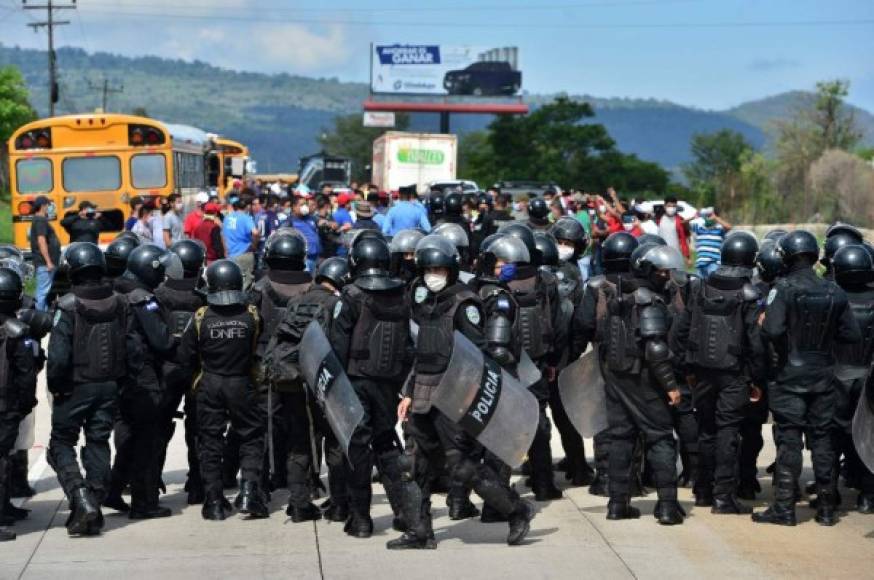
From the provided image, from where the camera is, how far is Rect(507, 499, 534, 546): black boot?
27.7 ft

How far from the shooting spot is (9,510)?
912 centimetres

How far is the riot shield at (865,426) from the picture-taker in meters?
8.77

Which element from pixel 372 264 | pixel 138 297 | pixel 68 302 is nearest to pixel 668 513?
pixel 372 264

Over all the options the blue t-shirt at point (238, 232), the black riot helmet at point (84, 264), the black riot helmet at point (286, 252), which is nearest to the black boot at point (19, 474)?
the black riot helmet at point (84, 264)

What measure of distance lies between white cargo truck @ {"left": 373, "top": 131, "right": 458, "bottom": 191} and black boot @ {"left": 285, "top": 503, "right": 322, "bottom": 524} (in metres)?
35.7

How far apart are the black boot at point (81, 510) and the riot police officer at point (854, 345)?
4.73 m

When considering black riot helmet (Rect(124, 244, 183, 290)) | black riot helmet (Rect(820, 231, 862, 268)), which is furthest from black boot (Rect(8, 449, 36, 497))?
black riot helmet (Rect(820, 231, 862, 268))

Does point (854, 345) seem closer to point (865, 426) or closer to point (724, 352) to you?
point (865, 426)

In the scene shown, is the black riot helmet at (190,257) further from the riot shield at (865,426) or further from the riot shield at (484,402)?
the riot shield at (865,426)

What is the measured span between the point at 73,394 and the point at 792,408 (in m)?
4.51

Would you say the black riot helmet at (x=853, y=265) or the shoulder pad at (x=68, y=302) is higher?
the black riot helmet at (x=853, y=265)

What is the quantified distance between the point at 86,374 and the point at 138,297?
64 centimetres

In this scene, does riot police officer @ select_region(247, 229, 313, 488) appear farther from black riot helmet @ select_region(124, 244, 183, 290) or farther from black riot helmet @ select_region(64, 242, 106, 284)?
black riot helmet @ select_region(64, 242, 106, 284)

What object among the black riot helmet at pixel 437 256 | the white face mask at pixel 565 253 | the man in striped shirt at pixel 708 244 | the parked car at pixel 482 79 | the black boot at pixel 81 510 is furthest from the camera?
the parked car at pixel 482 79
